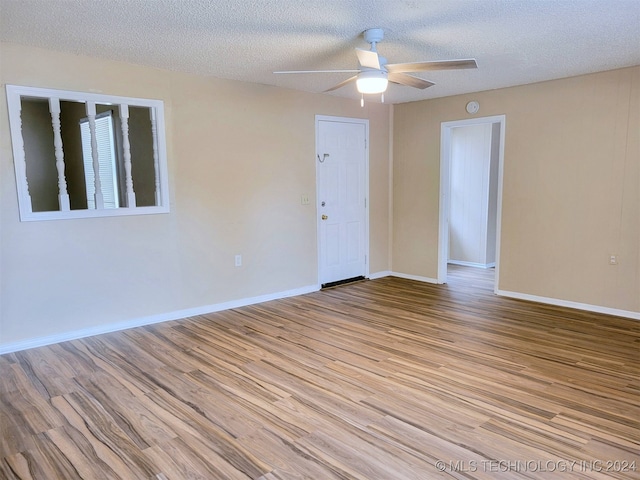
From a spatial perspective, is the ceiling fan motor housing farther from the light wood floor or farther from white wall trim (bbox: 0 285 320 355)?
white wall trim (bbox: 0 285 320 355)

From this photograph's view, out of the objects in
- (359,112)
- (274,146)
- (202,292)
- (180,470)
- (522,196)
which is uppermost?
(359,112)

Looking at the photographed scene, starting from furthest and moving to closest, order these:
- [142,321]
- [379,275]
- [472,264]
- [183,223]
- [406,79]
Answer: [472,264], [379,275], [183,223], [142,321], [406,79]

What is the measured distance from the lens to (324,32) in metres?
2.93

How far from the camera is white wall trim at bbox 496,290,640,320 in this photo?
13.6ft

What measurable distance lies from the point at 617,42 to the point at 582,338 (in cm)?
235

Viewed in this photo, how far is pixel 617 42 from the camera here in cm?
320

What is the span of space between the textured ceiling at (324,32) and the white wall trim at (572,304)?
231cm

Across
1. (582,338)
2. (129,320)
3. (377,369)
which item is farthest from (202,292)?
(582,338)

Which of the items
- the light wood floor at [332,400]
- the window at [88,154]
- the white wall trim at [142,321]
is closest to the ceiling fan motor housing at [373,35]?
the window at [88,154]

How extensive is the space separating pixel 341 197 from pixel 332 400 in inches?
128

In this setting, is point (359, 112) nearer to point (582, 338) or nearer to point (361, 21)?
point (361, 21)

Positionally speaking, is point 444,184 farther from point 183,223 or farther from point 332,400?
point 332,400

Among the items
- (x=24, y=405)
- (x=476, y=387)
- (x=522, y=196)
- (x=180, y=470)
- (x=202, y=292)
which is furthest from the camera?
(x=522, y=196)

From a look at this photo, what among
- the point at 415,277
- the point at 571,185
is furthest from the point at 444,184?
the point at 571,185
